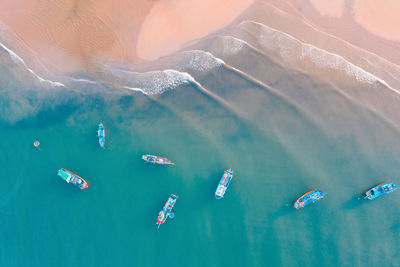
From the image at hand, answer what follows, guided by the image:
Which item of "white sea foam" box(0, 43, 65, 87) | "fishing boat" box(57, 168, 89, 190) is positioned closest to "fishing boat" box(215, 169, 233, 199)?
"fishing boat" box(57, 168, 89, 190)

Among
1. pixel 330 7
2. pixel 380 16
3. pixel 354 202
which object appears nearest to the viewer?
pixel 354 202

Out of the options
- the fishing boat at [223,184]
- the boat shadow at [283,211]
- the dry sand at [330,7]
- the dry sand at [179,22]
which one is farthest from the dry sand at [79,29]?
the boat shadow at [283,211]

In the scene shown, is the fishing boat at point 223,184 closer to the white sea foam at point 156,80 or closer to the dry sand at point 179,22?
the white sea foam at point 156,80

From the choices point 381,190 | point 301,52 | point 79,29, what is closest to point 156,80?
point 79,29

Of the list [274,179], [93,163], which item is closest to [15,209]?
[93,163]

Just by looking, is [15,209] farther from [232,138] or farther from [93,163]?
[232,138]

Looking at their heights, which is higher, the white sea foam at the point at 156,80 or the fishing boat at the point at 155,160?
the white sea foam at the point at 156,80

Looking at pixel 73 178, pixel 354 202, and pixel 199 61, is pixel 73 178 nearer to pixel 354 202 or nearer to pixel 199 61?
pixel 199 61
